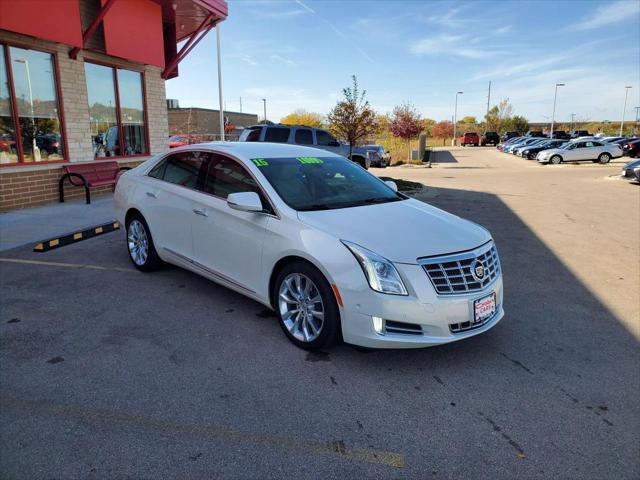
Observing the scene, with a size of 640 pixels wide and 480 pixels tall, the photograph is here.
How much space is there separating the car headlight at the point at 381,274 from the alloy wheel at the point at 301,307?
1.56ft

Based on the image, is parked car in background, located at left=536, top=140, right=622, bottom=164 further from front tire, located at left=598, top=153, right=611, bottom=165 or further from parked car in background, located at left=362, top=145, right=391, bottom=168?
parked car in background, located at left=362, top=145, right=391, bottom=168

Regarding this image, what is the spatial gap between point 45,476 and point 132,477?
0.45 m

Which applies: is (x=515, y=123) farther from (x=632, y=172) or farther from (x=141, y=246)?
(x=141, y=246)

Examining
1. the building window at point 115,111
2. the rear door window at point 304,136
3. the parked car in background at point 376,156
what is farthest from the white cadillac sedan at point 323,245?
the parked car in background at point 376,156

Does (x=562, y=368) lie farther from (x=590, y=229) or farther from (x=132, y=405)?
(x=590, y=229)

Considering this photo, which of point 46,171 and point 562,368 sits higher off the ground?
point 46,171

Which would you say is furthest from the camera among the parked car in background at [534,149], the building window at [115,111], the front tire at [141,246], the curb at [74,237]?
the parked car in background at [534,149]

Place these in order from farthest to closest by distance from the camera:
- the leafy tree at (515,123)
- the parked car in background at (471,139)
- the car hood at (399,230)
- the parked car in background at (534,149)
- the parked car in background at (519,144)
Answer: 1. the leafy tree at (515,123)
2. the parked car in background at (471,139)
3. the parked car in background at (519,144)
4. the parked car in background at (534,149)
5. the car hood at (399,230)

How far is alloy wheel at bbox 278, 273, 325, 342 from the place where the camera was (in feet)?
12.4

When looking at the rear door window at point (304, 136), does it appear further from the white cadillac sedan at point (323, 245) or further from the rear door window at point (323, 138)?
the white cadillac sedan at point (323, 245)

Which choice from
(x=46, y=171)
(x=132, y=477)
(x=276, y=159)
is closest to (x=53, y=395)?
(x=132, y=477)

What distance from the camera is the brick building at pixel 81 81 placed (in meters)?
9.93

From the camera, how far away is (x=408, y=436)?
9.37ft

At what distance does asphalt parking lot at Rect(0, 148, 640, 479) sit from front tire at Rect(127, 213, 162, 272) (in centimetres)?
26
